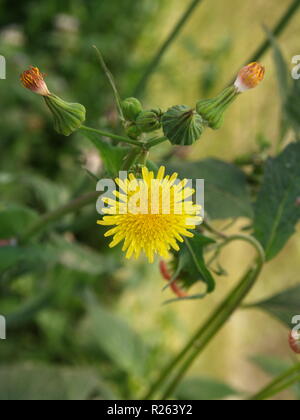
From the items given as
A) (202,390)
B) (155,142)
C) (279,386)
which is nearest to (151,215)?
(155,142)

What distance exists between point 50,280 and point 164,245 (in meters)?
0.50

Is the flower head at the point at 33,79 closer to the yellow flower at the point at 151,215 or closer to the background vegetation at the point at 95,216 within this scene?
the yellow flower at the point at 151,215

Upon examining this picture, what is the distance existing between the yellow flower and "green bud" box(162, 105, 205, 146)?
16 millimetres

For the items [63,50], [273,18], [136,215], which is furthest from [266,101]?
[136,215]

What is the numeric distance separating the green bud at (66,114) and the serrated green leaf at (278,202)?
0.14 metres

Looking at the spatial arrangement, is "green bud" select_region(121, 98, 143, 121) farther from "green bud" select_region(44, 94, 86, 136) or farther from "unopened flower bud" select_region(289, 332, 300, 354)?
"unopened flower bud" select_region(289, 332, 300, 354)

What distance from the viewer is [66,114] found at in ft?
0.80

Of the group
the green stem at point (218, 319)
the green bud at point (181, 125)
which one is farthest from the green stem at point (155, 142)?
the green stem at point (218, 319)

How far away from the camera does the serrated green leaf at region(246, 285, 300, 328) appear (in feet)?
1.14

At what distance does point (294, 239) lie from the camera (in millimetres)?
953

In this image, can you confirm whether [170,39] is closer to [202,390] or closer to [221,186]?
[221,186]

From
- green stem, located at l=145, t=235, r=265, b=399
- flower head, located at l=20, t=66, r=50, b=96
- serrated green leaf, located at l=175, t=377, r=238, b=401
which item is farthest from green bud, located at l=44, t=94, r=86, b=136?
serrated green leaf, located at l=175, t=377, r=238, b=401
